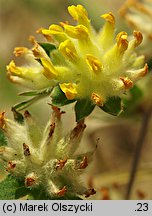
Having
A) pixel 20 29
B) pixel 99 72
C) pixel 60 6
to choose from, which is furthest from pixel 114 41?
pixel 20 29

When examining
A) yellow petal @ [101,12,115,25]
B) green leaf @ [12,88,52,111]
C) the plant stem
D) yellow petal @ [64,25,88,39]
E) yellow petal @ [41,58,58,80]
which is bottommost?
the plant stem

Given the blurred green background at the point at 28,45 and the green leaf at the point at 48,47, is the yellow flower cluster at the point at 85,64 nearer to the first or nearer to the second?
the green leaf at the point at 48,47

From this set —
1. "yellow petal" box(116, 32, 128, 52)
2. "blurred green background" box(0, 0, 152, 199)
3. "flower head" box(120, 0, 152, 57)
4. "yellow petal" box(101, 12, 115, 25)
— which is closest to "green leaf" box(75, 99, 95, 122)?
"yellow petal" box(116, 32, 128, 52)

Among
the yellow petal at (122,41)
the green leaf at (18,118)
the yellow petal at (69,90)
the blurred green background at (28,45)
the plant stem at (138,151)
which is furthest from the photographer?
the blurred green background at (28,45)

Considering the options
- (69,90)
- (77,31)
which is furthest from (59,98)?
(77,31)

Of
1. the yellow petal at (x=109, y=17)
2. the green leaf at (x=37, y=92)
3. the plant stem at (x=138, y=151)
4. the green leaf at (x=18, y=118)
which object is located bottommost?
the plant stem at (x=138, y=151)

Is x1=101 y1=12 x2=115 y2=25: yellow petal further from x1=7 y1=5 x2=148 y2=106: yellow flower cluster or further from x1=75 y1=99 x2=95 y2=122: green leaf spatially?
x1=75 y1=99 x2=95 y2=122: green leaf

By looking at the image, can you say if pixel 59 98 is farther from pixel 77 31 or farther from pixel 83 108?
pixel 77 31

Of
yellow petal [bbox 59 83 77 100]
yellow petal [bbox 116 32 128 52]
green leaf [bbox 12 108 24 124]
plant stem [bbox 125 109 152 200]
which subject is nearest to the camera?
yellow petal [bbox 59 83 77 100]

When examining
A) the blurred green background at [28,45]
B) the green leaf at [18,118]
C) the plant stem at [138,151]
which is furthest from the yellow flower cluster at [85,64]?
the blurred green background at [28,45]
